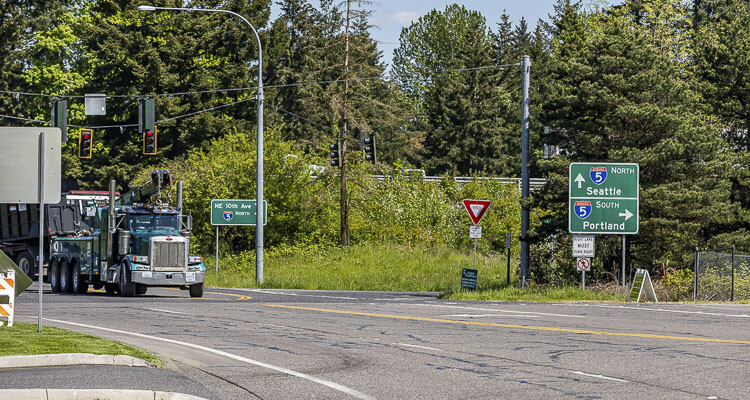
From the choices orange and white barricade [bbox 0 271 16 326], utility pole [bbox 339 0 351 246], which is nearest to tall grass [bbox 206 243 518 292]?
utility pole [bbox 339 0 351 246]

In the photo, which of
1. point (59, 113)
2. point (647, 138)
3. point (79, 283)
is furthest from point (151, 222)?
point (647, 138)

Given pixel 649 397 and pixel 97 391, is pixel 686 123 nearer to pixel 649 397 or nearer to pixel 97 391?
pixel 649 397

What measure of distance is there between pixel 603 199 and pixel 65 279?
55.1 ft

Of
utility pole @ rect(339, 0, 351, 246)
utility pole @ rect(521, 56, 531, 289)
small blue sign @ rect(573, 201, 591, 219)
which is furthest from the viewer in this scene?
utility pole @ rect(339, 0, 351, 246)

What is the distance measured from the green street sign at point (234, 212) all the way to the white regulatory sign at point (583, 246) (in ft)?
47.1

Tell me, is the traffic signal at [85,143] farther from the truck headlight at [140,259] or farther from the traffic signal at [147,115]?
the truck headlight at [140,259]

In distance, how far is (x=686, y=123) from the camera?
34.2 m

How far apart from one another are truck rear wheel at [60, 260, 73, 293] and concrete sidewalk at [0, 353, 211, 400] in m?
21.2

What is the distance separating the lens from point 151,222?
31.0 metres

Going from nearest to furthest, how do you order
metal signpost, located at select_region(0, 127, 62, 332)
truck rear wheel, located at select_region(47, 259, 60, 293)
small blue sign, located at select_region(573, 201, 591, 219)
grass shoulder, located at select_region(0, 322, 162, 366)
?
grass shoulder, located at select_region(0, 322, 162, 366) < metal signpost, located at select_region(0, 127, 62, 332) < small blue sign, located at select_region(573, 201, 591, 219) < truck rear wheel, located at select_region(47, 259, 60, 293)

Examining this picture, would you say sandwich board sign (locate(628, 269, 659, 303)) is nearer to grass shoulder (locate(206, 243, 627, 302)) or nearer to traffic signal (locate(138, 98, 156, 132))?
grass shoulder (locate(206, 243, 627, 302))

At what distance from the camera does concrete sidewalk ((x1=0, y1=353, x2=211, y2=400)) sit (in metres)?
10.1

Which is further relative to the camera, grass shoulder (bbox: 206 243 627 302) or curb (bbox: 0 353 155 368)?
grass shoulder (bbox: 206 243 627 302)

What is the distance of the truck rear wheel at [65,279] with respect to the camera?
32875 millimetres
